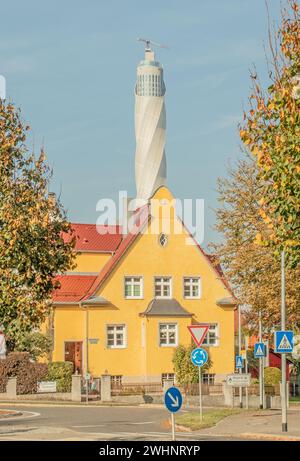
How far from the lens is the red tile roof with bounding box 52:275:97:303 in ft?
233

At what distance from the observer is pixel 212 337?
7294 centimetres

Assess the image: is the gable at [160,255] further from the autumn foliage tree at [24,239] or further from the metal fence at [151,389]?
the autumn foliage tree at [24,239]

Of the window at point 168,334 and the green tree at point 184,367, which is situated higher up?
the window at point 168,334

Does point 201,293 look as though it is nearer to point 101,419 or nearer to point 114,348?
point 114,348

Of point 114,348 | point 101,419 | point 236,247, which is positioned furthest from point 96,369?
point 101,419

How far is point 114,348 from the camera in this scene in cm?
6981

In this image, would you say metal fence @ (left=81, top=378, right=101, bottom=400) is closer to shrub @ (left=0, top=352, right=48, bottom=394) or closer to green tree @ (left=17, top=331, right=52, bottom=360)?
shrub @ (left=0, top=352, right=48, bottom=394)

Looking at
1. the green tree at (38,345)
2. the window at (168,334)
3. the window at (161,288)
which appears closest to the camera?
the green tree at (38,345)

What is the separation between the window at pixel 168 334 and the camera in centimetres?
7038

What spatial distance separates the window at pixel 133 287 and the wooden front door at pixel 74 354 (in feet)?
15.6

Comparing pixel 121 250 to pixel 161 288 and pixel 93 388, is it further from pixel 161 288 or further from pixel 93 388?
pixel 93 388

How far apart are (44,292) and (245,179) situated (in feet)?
67.7

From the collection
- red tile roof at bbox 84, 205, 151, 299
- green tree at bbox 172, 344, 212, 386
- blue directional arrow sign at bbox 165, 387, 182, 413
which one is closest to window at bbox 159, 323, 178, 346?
green tree at bbox 172, 344, 212, 386

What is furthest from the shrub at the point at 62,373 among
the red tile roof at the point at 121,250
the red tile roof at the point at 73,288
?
the red tile roof at the point at 121,250
